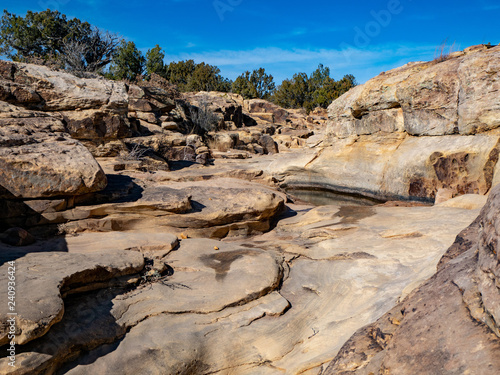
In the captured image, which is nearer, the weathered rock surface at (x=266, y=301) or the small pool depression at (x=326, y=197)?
the weathered rock surface at (x=266, y=301)

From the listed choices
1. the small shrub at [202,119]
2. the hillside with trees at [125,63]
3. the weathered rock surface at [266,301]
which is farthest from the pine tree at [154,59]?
the weathered rock surface at [266,301]

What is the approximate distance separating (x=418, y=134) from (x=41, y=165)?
7631 mm

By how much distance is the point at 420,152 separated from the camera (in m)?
8.18

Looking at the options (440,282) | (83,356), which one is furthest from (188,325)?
(440,282)

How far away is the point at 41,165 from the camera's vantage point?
506 cm

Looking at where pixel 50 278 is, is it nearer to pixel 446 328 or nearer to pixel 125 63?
pixel 446 328

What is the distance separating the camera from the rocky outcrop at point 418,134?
7.20 metres

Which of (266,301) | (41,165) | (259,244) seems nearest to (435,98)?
(259,244)

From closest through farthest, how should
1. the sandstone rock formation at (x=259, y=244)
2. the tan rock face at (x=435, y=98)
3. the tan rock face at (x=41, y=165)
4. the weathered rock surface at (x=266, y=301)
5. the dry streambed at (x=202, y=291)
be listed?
the sandstone rock formation at (x=259, y=244) → the dry streambed at (x=202, y=291) → the weathered rock surface at (x=266, y=301) → the tan rock face at (x=41, y=165) → the tan rock face at (x=435, y=98)

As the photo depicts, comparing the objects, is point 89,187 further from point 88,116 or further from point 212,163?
point 212,163

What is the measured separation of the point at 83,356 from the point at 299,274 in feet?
7.81

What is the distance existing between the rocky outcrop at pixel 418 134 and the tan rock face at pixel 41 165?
628 cm

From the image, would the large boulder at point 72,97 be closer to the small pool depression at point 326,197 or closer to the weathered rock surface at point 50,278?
the small pool depression at point 326,197

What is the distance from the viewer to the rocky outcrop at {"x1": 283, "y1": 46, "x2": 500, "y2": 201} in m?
7.20
